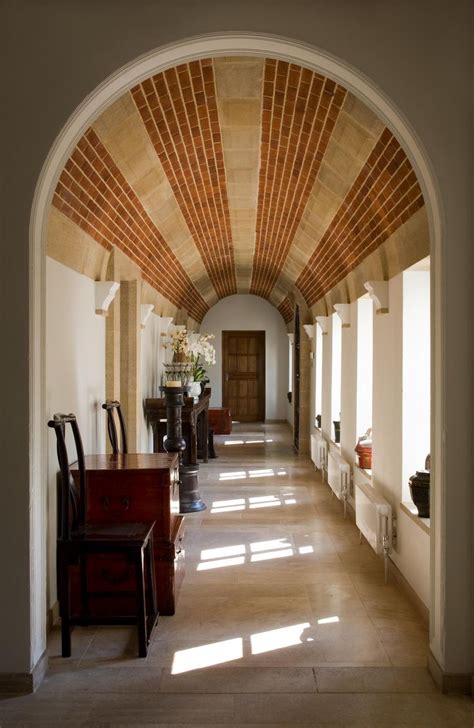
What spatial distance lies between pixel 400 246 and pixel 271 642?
2.82 meters

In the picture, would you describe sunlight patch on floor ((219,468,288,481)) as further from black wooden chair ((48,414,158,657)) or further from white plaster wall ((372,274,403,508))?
black wooden chair ((48,414,158,657))

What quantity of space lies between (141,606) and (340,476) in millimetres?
3977

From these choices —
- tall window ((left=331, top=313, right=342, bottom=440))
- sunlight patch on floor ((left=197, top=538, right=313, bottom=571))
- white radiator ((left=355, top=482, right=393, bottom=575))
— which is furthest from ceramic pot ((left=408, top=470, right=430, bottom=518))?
tall window ((left=331, top=313, right=342, bottom=440))

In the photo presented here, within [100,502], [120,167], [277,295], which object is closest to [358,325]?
[120,167]

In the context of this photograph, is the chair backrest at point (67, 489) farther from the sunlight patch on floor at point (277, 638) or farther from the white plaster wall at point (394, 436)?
the white plaster wall at point (394, 436)

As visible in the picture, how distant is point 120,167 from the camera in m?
4.83

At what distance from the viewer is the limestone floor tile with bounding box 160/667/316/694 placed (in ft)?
10.9

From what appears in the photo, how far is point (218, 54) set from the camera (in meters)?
3.31

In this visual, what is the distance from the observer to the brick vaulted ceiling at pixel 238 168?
4.18 m

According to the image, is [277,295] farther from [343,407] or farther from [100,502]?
[100,502]

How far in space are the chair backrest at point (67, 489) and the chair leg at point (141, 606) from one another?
0.42m

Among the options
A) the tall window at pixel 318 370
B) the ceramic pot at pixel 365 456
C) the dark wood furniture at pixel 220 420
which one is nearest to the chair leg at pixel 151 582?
the ceramic pot at pixel 365 456

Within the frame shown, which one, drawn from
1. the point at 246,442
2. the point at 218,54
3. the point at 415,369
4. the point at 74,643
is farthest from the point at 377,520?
the point at 246,442

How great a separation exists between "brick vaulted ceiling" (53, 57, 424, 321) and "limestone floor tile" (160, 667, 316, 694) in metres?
2.86
